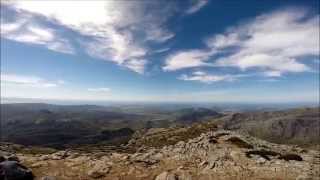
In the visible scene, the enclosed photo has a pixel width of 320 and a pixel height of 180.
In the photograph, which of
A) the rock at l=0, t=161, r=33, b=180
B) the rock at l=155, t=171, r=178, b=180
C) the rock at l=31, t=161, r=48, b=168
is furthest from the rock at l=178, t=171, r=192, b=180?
the rock at l=31, t=161, r=48, b=168

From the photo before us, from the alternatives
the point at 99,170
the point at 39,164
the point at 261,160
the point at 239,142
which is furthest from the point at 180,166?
the point at 239,142

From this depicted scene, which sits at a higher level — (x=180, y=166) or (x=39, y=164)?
(x=180, y=166)

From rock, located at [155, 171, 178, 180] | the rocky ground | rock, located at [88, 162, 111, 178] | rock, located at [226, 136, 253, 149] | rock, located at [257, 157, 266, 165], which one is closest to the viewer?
rock, located at [155, 171, 178, 180]

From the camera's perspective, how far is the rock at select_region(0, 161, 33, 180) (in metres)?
29.4

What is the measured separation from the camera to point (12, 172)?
30.0 meters

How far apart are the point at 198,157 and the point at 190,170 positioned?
24.6 feet

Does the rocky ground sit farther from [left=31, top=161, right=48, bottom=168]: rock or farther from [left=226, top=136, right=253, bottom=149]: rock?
[left=226, top=136, right=253, bottom=149]: rock

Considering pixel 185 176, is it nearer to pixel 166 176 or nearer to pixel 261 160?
pixel 166 176

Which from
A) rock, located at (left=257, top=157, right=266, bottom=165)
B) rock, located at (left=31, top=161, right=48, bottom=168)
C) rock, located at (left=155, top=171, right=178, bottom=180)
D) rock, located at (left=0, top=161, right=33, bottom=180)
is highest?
rock, located at (left=0, top=161, right=33, bottom=180)

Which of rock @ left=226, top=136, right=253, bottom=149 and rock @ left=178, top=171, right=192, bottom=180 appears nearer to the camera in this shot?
rock @ left=178, top=171, right=192, bottom=180

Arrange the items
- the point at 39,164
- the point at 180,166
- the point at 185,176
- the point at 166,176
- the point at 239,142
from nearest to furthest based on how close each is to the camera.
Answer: the point at 166,176
the point at 185,176
the point at 180,166
the point at 39,164
the point at 239,142

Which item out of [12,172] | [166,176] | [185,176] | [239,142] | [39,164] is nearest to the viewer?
[12,172]

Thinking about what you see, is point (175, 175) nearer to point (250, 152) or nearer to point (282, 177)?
point (282, 177)

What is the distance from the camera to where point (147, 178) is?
33.3m
